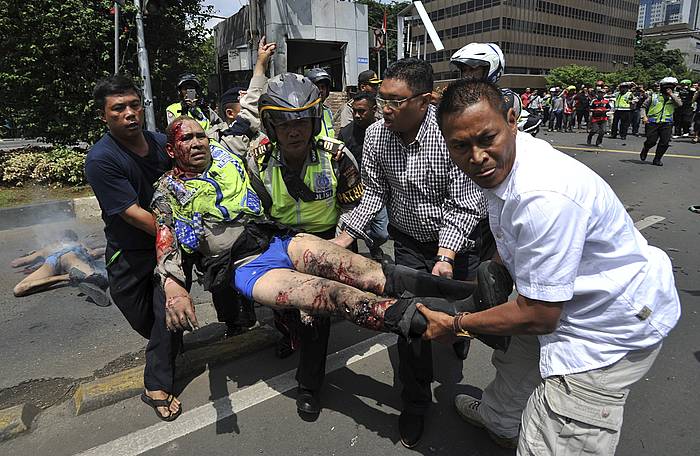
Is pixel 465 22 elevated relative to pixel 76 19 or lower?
elevated

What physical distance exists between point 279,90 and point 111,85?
1062 millimetres

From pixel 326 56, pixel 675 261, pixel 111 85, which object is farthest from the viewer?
pixel 326 56

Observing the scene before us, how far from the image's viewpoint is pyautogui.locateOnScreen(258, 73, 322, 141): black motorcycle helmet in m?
2.35

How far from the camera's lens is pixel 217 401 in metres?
2.86

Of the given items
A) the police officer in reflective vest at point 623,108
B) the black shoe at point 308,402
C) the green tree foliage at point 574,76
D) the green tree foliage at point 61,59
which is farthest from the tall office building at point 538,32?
the black shoe at point 308,402

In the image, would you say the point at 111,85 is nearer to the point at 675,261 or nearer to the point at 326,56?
the point at 675,261

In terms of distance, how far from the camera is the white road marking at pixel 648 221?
20.4 ft

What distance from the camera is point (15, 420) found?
2.58m

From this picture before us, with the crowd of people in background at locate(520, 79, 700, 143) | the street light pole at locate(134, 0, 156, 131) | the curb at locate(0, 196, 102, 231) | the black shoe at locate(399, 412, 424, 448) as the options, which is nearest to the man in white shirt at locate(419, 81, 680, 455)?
the black shoe at locate(399, 412, 424, 448)

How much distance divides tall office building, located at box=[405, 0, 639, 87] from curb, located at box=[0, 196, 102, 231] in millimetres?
55817

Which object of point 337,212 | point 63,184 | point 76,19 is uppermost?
point 76,19

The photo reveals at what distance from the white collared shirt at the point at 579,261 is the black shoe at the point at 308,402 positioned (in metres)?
1.48

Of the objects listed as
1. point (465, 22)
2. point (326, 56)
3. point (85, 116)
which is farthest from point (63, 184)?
point (465, 22)

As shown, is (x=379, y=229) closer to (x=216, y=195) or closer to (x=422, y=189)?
(x=422, y=189)
